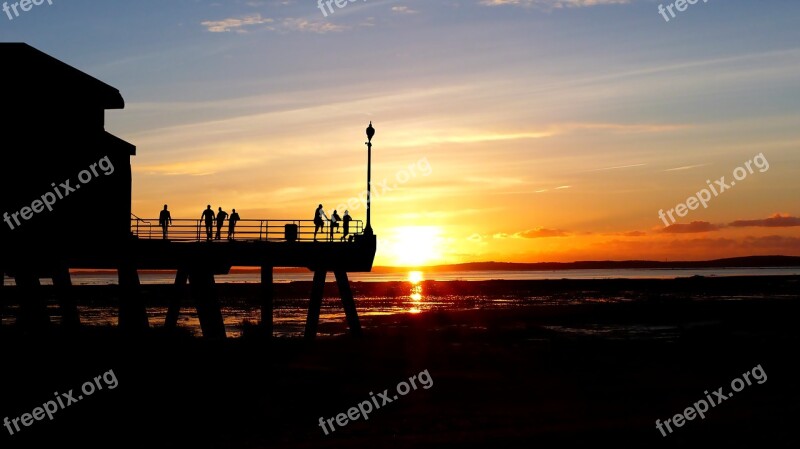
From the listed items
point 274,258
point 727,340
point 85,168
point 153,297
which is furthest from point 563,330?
point 153,297

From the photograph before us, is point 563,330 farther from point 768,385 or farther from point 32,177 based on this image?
point 32,177

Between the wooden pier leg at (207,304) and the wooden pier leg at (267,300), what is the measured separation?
178 cm

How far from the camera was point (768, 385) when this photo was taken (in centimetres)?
2725

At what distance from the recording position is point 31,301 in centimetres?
3569

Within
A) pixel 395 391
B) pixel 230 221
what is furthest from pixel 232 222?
pixel 395 391

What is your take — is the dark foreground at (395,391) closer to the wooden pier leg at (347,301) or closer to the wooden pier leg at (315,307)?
the wooden pier leg at (315,307)

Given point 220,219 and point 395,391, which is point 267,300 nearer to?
point 220,219

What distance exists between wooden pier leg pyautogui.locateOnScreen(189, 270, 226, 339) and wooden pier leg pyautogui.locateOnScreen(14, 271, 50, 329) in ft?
20.7

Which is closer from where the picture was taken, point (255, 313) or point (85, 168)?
point (85, 168)

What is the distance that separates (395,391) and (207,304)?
11.9 m

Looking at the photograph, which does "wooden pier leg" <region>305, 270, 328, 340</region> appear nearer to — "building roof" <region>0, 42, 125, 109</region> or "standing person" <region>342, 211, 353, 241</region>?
"standing person" <region>342, 211, 353, 241</region>

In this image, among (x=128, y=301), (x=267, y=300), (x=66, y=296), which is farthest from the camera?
(x=267, y=300)

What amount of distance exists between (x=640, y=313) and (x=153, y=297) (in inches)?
1979

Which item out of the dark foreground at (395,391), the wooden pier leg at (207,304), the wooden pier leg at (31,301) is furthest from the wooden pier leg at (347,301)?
the wooden pier leg at (31,301)
